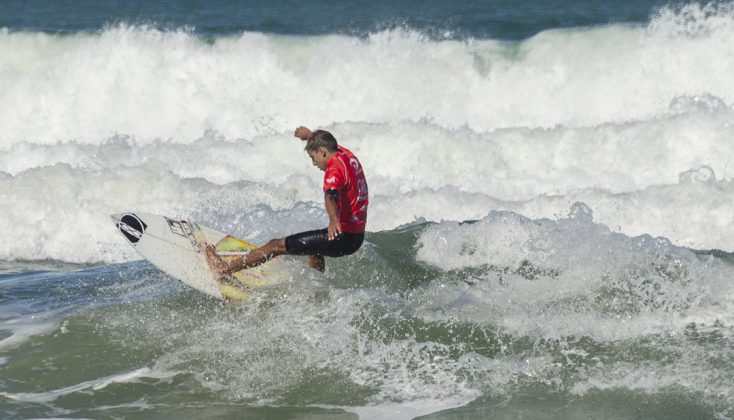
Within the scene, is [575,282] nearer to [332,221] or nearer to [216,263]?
[332,221]

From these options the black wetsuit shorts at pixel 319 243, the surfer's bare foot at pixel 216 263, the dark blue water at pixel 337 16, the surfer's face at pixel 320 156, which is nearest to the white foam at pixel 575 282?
the black wetsuit shorts at pixel 319 243

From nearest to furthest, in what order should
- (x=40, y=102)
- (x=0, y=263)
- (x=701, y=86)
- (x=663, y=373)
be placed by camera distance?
(x=663, y=373)
(x=0, y=263)
(x=701, y=86)
(x=40, y=102)

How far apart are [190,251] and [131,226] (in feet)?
1.85

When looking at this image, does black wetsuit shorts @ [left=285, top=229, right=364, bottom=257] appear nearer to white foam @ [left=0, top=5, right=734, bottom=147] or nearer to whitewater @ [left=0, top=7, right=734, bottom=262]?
whitewater @ [left=0, top=7, right=734, bottom=262]

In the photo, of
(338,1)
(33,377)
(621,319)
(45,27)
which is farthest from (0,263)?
(338,1)

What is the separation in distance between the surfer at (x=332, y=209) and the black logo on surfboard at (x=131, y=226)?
0.87 m

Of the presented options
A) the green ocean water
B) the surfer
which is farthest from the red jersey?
the green ocean water

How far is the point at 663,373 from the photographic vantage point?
260 inches

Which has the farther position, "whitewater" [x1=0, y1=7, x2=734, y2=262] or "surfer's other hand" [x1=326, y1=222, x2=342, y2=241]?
"whitewater" [x1=0, y1=7, x2=734, y2=262]

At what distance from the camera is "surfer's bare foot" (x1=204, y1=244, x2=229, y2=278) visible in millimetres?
8242

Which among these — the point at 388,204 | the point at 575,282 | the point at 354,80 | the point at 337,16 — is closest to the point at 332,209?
the point at 575,282

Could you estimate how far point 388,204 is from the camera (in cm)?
1191

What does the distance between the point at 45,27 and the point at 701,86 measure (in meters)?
14.2

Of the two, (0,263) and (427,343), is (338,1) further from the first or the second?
(427,343)
